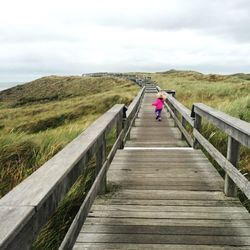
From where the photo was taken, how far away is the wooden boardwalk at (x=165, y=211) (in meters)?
3.45

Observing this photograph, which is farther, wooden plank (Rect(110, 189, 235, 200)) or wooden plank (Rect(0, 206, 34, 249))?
wooden plank (Rect(110, 189, 235, 200))

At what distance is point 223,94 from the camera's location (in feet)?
76.4

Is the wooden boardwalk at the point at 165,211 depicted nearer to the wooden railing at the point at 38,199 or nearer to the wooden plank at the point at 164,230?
the wooden plank at the point at 164,230

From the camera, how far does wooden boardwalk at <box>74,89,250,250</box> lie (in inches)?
136

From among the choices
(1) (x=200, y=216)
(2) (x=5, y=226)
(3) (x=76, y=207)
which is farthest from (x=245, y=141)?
(2) (x=5, y=226)

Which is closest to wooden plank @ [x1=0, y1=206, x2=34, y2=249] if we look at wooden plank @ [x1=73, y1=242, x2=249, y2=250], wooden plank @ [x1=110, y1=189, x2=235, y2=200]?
wooden plank @ [x1=73, y1=242, x2=249, y2=250]

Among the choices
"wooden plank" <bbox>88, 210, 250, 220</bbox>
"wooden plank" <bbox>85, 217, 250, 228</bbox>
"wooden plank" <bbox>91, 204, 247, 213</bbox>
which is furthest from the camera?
"wooden plank" <bbox>91, 204, 247, 213</bbox>

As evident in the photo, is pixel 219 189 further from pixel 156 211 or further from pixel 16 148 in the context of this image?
pixel 16 148

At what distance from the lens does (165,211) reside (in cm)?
419

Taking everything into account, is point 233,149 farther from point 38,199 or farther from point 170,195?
point 38,199

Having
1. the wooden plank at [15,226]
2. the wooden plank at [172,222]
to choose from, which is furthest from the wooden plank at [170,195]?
the wooden plank at [15,226]

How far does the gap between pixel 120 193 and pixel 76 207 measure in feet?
2.06

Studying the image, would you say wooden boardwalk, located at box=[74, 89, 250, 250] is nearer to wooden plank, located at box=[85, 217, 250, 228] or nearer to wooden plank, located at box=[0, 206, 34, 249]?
wooden plank, located at box=[85, 217, 250, 228]

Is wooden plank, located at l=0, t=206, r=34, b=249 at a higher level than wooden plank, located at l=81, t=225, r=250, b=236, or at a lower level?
higher
